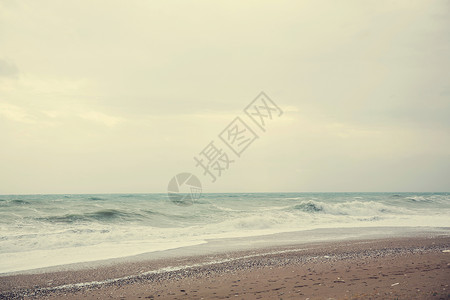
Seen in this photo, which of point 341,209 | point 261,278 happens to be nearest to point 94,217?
point 261,278

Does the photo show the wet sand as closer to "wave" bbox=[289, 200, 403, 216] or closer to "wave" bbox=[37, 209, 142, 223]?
"wave" bbox=[37, 209, 142, 223]

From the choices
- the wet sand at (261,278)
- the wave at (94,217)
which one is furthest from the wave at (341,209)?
the wet sand at (261,278)

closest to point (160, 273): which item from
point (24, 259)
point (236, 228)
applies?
point (24, 259)

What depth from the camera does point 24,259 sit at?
12.3 meters

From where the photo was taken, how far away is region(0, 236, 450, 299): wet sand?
6324 mm

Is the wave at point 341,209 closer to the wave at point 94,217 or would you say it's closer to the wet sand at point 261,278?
the wave at point 94,217

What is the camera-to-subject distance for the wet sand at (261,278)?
20.7 ft

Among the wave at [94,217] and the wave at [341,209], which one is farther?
the wave at [341,209]

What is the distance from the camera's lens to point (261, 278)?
8016mm

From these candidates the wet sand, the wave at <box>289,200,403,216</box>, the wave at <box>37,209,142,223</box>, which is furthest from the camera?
the wave at <box>289,200,403,216</box>

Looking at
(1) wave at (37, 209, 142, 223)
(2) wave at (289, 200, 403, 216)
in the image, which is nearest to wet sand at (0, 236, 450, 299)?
(1) wave at (37, 209, 142, 223)

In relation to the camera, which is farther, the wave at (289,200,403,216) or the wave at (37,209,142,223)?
the wave at (289,200,403,216)

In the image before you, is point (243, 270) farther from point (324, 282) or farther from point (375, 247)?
point (375, 247)

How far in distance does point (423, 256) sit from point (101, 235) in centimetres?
1447
